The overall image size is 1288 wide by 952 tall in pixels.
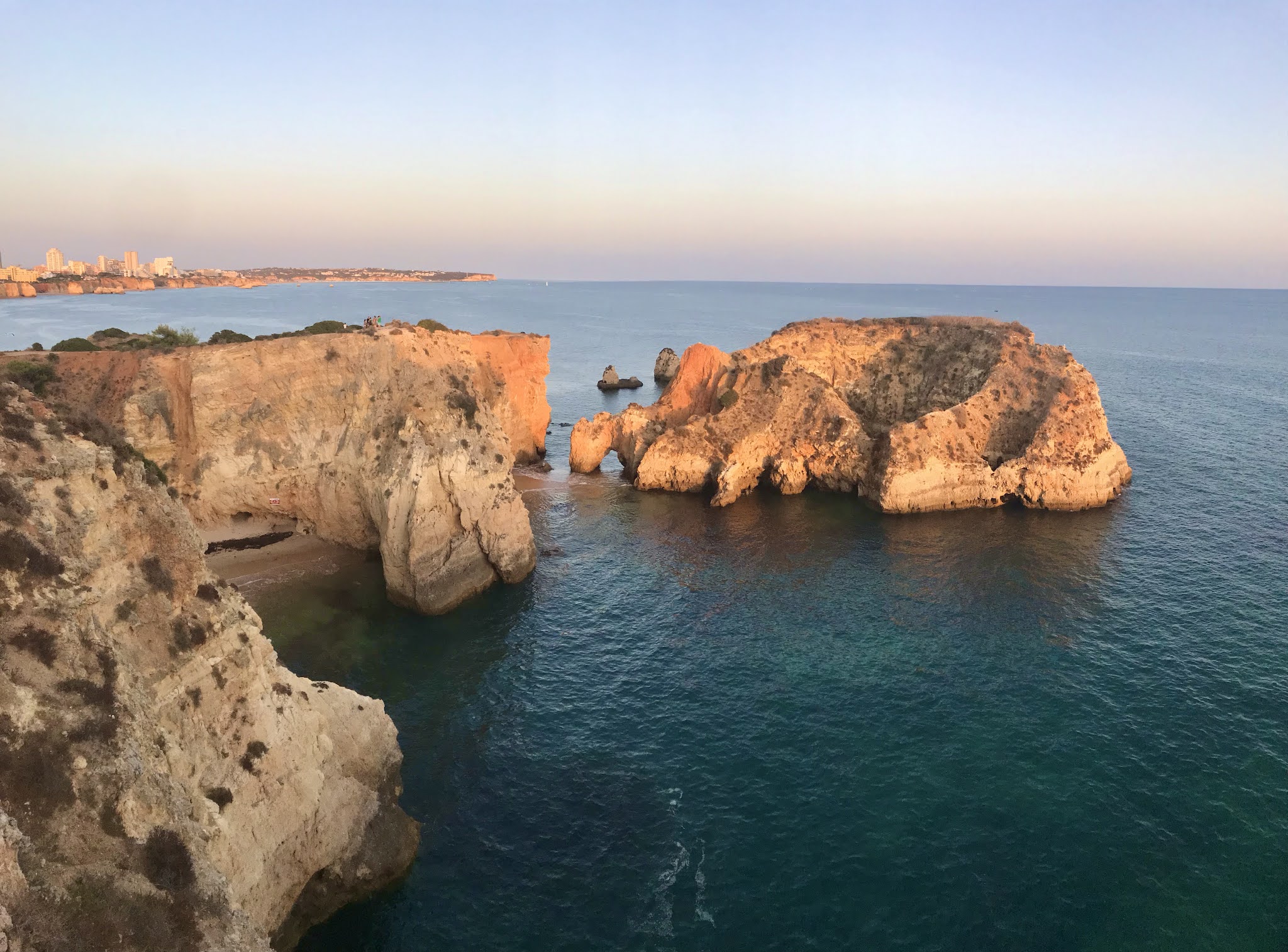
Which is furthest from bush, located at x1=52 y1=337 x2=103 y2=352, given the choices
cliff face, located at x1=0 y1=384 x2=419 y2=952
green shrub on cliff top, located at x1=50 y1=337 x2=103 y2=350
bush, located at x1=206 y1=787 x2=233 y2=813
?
bush, located at x1=206 y1=787 x2=233 y2=813

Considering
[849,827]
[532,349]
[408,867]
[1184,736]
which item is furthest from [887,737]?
[532,349]

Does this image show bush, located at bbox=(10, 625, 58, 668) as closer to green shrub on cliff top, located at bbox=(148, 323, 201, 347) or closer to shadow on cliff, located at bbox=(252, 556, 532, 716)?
shadow on cliff, located at bbox=(252, 556, 532, 716)

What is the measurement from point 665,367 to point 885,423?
206 feet

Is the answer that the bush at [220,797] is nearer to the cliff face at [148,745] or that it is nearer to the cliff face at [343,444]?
the cliff face at [148,745]

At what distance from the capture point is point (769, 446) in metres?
68.0

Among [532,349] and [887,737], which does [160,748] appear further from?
[532,349]

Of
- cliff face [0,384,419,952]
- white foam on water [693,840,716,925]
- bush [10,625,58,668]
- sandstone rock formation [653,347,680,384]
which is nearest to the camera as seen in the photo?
cliff face [0,384,419,952]

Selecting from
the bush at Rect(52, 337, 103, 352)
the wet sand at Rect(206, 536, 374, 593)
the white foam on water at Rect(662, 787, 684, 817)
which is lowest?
the white foam on water at Rect(662, 787, 684, 817)

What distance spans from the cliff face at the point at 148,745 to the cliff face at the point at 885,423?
4456 cm

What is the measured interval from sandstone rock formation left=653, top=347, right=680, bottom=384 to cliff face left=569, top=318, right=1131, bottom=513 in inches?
1990

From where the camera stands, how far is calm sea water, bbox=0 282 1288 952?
2277 centimetres

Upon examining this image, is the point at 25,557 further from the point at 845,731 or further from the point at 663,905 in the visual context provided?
the point at 845,731

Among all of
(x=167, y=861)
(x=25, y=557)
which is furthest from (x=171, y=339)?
(x=167, y=861)

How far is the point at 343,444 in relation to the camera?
46.5 metres
